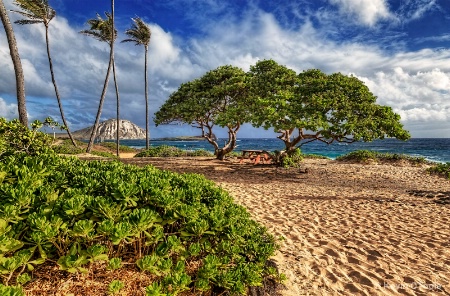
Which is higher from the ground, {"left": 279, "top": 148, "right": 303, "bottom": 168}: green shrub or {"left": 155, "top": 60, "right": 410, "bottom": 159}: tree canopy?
{"left": 155, "top": 60, "right": 410, "bottom": 159}: tree canopy

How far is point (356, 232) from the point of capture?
6.41 m

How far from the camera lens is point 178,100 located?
1989cm

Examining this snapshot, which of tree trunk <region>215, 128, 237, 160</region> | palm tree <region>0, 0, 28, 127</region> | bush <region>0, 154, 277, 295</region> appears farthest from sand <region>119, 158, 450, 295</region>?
palm tree <region>0, 0, 28, 127</region>

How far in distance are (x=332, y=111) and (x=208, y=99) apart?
26.1 ft

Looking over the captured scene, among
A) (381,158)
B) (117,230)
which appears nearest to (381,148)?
(381,158)

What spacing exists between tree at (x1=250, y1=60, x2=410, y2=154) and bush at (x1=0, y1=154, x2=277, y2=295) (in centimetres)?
1033

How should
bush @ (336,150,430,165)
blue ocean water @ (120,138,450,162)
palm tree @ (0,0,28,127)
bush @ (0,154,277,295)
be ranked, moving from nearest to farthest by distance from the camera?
bush @ (0,154,277,295)
palm tree @ (0,0,28,127)
bush @ (336,150,430,165)
blue ocean water @ (120,138,450,162)

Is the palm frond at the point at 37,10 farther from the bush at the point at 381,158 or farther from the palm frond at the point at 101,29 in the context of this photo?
the bush at the point at 381,158

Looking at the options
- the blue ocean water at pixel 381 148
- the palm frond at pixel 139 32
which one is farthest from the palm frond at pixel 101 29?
the blue ocean water at pixel 381 148

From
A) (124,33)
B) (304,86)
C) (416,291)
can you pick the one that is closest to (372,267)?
(416,291)

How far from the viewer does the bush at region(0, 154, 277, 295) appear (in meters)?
2.43

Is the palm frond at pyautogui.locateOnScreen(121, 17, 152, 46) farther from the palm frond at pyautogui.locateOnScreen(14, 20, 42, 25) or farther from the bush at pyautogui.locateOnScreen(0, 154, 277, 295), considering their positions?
the bush at pyautogui.locateOnScreen(0, 154, 277, 295)

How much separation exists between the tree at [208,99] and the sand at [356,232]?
632 cm

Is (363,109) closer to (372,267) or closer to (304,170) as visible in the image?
(304,170)
